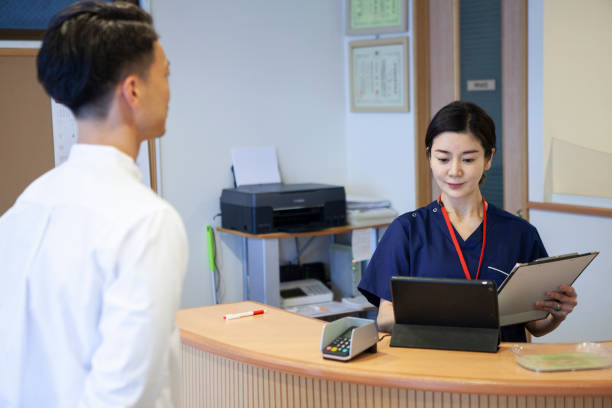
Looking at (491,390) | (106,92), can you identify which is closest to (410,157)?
(491,390)

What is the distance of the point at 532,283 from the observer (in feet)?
5.94

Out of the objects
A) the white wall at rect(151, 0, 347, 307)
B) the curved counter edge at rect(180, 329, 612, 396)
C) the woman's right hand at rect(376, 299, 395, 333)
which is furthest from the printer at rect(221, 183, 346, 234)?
the curved counter edge at rect(180, 329, 612, 396)

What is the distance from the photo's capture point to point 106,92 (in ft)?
3.62

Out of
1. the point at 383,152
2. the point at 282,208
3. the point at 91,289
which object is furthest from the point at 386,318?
the point at 383,152

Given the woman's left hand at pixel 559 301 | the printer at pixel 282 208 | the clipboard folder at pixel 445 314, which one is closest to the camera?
the clipboard folder at pixel 445 314

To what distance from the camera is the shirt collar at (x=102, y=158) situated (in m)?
1.10

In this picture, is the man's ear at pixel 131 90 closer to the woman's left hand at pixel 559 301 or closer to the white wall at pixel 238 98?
the woman's left hand at pixel 559 301

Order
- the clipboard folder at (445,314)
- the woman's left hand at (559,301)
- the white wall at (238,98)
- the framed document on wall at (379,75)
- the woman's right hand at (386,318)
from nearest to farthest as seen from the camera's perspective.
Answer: the clipboard folder at (445,314), the woman's left hand at (559,301), the woman's right hand at (386,318), the white wall at (238,98), the framed document on wall at (379,75)

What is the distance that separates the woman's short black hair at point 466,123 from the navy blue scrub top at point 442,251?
0.23 meters

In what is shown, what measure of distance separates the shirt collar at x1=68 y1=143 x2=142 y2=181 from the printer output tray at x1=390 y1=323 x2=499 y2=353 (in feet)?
3.09

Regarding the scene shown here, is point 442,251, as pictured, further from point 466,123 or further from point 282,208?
point 282,208

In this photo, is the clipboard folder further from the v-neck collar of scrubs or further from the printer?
the printer

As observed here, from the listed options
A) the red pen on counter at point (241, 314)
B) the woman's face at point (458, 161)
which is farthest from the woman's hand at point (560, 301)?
the red pen on counter at point (241, 314)

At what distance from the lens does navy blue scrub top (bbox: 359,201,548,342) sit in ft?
6.88
